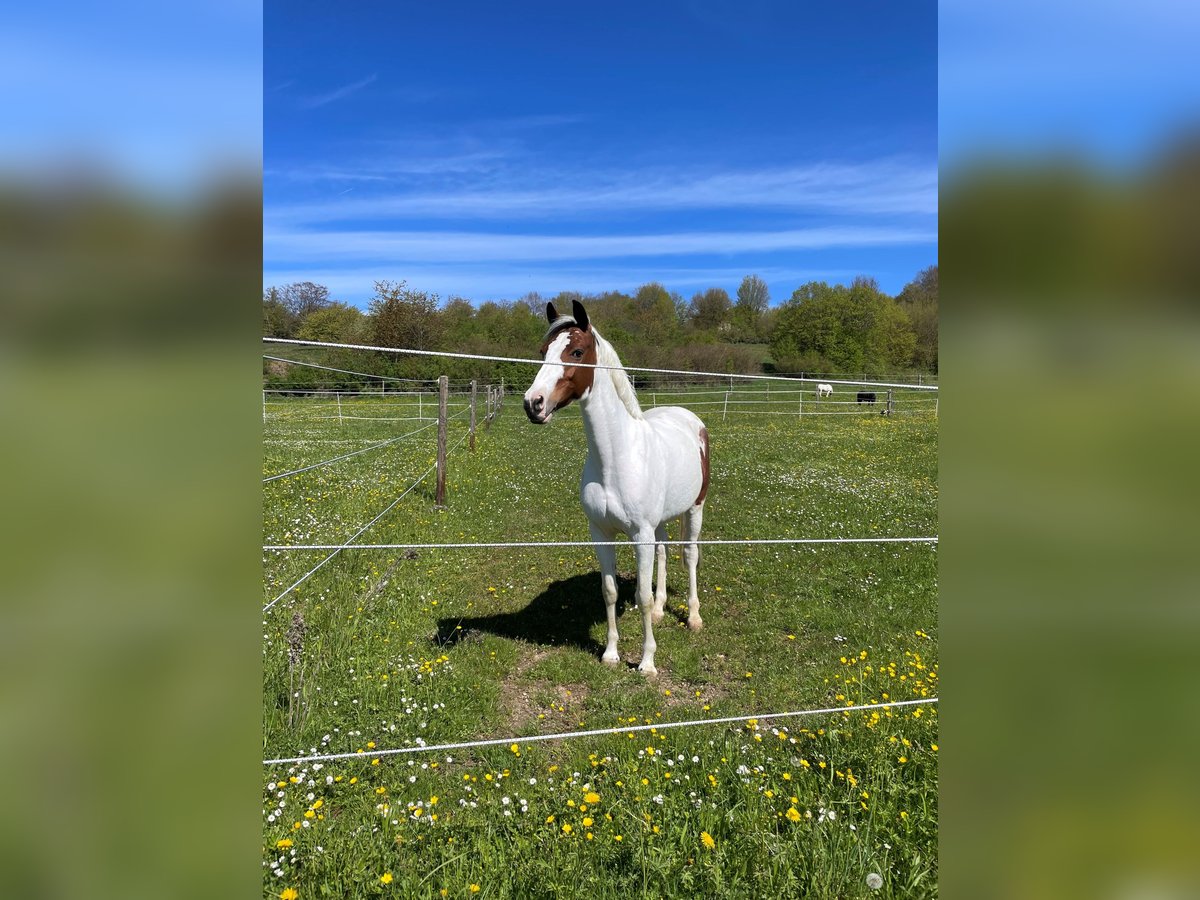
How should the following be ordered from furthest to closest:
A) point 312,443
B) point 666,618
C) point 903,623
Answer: point 312,443
point 666,618
point 903,623

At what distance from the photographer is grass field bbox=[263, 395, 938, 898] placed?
7.55 ft

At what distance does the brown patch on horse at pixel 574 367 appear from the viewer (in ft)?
11.7

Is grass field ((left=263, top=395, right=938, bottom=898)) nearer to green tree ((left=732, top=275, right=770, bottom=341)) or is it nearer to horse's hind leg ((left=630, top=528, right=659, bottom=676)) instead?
horse's hind leg ((left=630, top=528, right=659, bottom=676))

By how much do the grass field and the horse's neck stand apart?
152cm

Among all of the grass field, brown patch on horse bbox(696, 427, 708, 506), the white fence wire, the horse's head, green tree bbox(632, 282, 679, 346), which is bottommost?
the grass field

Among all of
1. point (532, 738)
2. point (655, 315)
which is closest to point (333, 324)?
point (655, 315)

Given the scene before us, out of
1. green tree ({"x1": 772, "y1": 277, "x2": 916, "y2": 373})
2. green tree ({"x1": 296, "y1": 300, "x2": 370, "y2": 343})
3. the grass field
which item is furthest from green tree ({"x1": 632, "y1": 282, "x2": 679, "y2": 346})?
the grass field

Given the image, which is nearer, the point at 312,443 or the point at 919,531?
the point at 919,531
